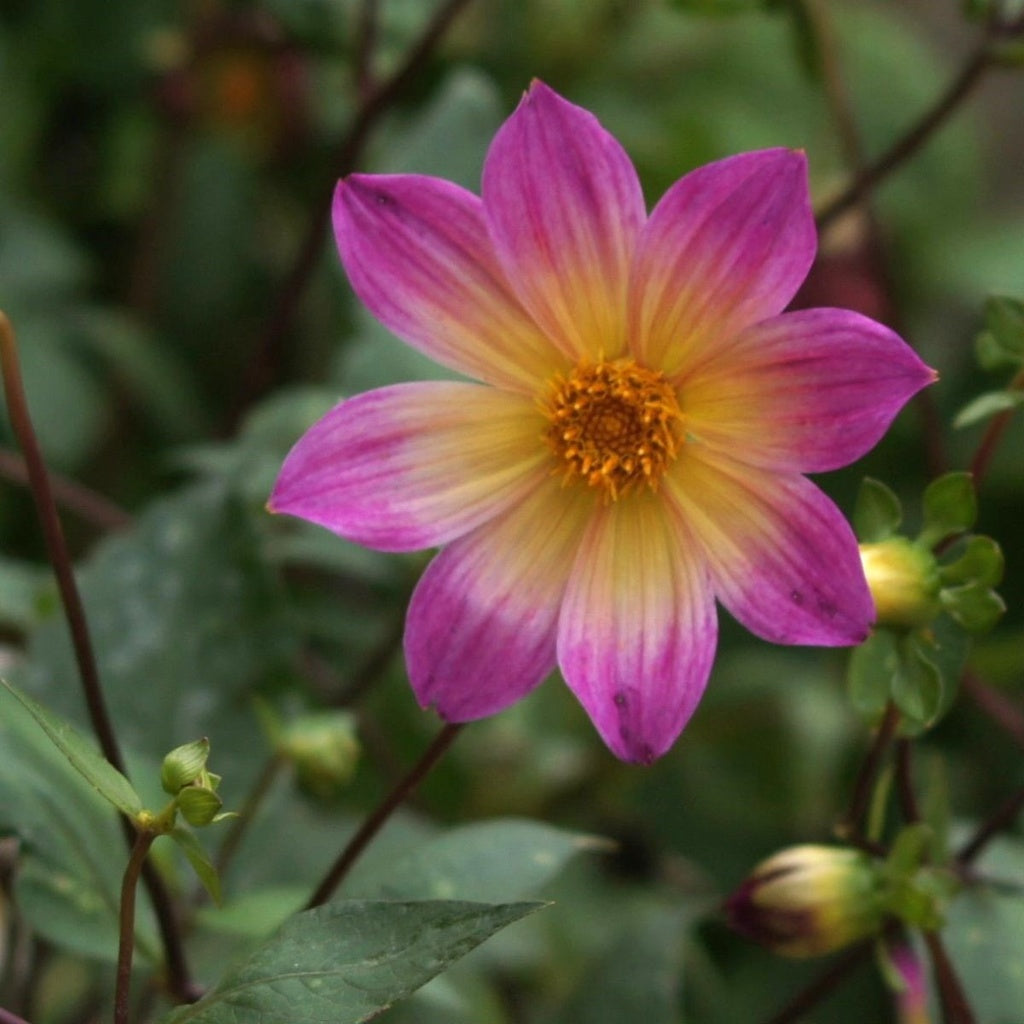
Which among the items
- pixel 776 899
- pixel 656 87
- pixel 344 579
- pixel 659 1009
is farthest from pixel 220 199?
pixel 776 899

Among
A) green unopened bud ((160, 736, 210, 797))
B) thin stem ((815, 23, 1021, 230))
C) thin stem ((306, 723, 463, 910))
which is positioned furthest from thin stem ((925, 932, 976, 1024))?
thin stem ((815, 23, 1021, 230))

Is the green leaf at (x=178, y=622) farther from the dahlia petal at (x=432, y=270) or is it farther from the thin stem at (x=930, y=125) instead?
the thin stem at (x=930, y=125)

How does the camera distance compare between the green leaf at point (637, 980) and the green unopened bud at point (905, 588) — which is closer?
the green unopened bud at point (905, 588)

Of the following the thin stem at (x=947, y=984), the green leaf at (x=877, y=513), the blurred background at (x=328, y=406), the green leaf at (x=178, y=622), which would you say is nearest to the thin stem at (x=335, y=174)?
the blurred background at (x=328, y=406)

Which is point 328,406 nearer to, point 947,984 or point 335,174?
point 335,174

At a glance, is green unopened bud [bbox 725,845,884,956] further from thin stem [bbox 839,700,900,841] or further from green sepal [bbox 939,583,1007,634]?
green sepal [bbox 939,583,1007,634]

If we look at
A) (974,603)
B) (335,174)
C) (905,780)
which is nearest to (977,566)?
(974,603)

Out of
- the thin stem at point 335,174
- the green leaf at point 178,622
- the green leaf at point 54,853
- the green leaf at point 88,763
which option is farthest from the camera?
the thin stem at point 335,174
